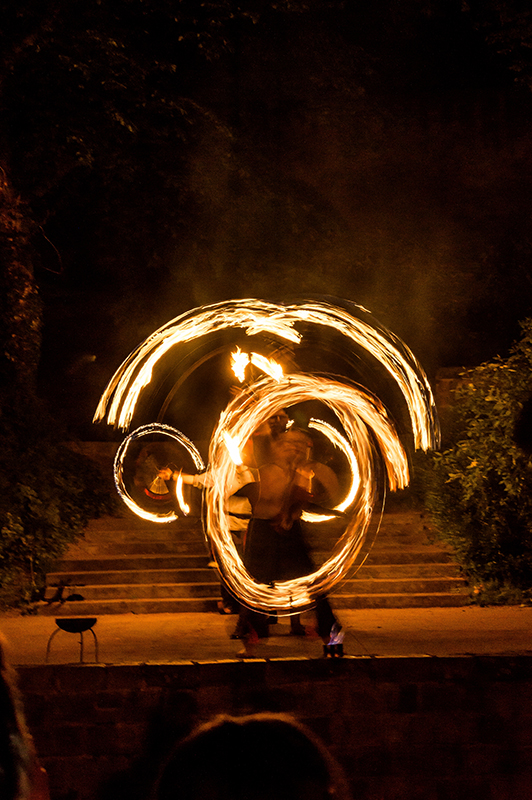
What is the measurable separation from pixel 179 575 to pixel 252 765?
5280mm

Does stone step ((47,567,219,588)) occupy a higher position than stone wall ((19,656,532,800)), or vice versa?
stone step ((47,567,219,588))

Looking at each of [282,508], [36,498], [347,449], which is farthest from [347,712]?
[36,498]

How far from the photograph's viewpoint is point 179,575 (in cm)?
857

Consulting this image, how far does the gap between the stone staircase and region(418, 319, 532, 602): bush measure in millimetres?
365

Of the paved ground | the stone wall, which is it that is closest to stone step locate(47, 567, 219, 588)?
the paved ground

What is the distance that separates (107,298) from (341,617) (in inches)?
360

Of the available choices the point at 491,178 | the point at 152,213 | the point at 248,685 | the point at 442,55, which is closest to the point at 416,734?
the point at 248,685

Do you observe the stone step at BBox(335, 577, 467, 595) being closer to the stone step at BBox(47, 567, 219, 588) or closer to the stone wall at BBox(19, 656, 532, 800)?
the stone step at BBox(47, 567, 219, 588)

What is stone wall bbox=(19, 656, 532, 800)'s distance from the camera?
153 inches

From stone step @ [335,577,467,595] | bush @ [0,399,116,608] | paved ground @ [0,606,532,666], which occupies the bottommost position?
paved ground @ [0,606,532,666]

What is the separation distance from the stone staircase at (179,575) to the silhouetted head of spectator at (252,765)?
4.19 m

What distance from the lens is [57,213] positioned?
13328 mm

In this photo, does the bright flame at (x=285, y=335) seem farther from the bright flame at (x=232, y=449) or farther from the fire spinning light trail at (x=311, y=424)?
the bright flame at (x=232, y=449)

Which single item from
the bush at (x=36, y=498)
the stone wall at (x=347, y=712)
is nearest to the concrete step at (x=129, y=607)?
the bush at (x=36, y=498)
